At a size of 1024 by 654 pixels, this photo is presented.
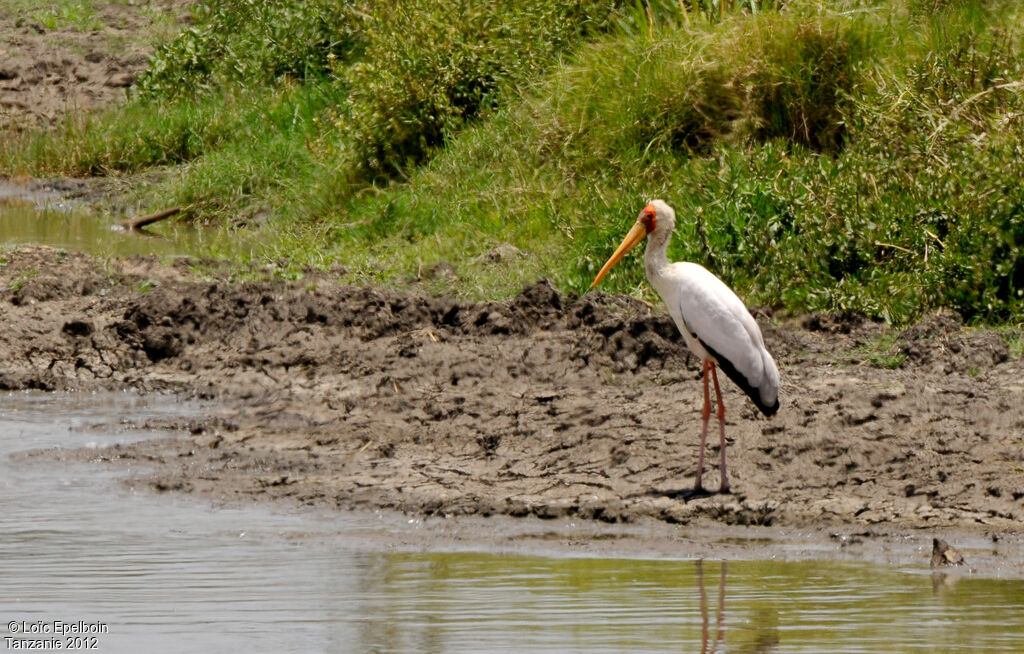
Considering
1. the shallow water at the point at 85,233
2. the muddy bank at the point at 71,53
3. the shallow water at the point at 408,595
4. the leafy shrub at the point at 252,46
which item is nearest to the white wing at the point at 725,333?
the shallow water at the point at 408,595

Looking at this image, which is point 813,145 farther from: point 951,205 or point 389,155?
point 389,155

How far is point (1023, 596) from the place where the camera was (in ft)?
18.0

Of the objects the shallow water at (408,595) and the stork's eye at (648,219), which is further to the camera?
the stork's eye at (648,219)

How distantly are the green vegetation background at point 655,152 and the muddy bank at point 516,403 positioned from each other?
2.37ft

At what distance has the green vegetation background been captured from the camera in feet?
31.8

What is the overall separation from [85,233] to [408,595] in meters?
10.5

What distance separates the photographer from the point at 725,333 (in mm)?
7133

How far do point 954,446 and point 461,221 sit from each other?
593 cm

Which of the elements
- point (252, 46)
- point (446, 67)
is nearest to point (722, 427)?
point (446, 67)

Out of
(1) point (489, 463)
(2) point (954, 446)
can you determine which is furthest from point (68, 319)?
(2) point (954, 446)

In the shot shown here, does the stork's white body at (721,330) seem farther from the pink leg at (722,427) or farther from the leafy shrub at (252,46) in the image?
the leafy shrub at (252,46)

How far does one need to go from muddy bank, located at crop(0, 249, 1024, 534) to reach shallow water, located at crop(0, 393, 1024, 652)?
614 mm

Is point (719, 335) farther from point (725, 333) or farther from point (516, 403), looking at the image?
point (516, 403)

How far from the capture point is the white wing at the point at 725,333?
7066mm
